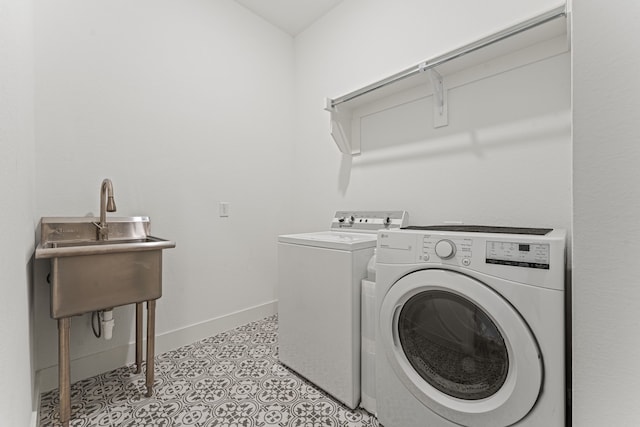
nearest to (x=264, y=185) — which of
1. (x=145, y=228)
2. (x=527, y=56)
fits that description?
(x=145, y=228)

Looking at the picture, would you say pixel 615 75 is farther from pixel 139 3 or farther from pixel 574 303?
pixel 139 3

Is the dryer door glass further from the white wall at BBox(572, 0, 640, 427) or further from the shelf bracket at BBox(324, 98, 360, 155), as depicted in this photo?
the shelf bracket at BBox(324, 98, 360, 155)

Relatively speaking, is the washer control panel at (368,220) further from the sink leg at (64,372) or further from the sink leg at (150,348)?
the sink leg at (64,372)

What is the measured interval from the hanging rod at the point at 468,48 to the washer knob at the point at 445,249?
1013 mm

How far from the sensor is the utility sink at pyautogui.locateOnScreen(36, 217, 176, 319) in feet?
3.94

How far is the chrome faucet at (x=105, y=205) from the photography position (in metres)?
1.48

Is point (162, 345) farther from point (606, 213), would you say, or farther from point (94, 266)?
point (606, 213)

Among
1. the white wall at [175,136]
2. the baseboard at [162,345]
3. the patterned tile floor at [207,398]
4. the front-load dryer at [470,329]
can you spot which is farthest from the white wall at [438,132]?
the patterned tile floor at [207,398]

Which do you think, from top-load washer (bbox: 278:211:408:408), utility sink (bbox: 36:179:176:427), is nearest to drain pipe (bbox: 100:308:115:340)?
utility sink (bbox: 36:179:176:427)

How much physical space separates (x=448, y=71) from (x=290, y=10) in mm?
1485

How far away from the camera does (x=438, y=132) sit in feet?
5.73

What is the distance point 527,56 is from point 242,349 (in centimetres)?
236

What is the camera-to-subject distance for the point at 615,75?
0.69 meters

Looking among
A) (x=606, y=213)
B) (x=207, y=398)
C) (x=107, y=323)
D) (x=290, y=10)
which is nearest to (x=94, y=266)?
(x=107, y=323)
